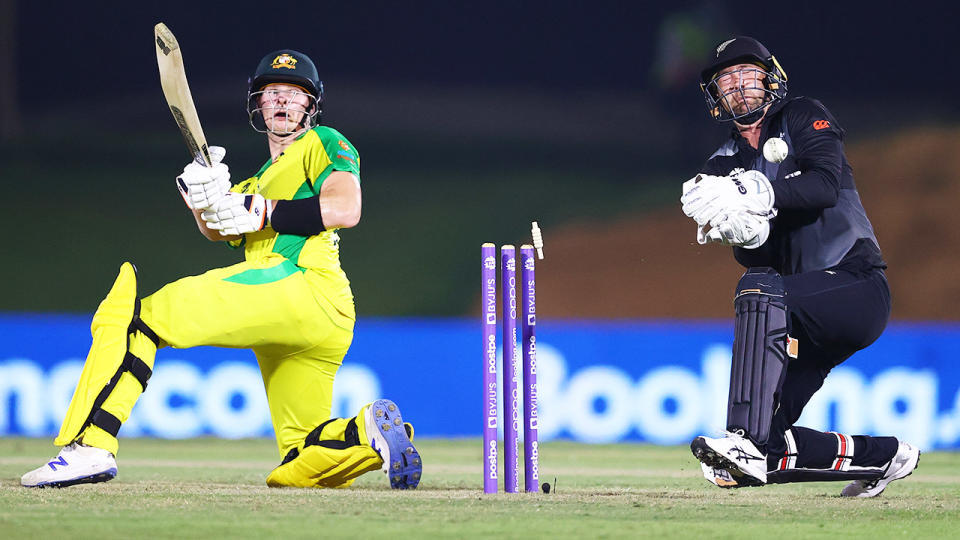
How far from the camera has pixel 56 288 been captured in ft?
39.5

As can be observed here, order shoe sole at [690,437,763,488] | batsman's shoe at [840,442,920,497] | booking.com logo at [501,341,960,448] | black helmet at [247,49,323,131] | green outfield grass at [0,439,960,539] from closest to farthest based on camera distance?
1. green outfield grass at [0,439,960,539]
2. shoe sole at [690,437,763,488]
3. batsman's shoe at [840,442,920,497]
4. black helmet at [247,49,323,131]
5. booking.com logo at [501,341,960,448]

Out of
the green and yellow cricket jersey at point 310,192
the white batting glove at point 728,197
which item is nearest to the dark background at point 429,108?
the green and yellow cricket jersey at point 310,192

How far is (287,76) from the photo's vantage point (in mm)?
4270

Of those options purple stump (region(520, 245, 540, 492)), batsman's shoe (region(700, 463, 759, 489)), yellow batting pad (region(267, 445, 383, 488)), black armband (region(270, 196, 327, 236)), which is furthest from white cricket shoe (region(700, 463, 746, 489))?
black armband (region(270, 196, 327, 236))

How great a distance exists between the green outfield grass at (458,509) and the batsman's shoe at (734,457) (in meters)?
0.09

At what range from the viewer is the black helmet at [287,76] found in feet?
14.0

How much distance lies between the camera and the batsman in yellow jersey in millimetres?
3754

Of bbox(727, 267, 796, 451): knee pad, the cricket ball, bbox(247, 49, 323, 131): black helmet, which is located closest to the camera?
bbox(727, 267, 796, 451): knee pad

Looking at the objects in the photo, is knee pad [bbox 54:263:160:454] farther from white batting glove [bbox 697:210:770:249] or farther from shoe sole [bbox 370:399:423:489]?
white batting glove [bbox 697:210:770:249]

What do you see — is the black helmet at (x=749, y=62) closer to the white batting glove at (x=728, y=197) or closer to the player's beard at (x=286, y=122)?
the white batting glove at (x=728, y=197)

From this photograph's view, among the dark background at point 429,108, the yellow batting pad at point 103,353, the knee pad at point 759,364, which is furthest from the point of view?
the dark background at point 429,108

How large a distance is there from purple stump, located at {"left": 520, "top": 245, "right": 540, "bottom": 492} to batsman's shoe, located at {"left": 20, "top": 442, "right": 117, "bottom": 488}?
1.18 metres

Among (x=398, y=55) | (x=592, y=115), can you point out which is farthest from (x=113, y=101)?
(x=592, y=115)

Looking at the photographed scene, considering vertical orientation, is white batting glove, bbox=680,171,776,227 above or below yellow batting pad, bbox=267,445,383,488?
above
